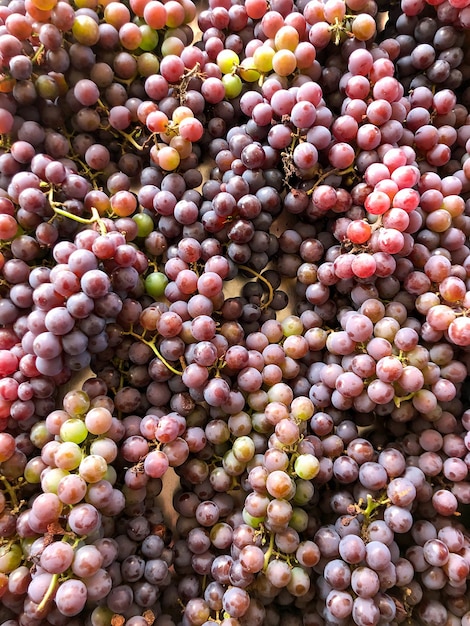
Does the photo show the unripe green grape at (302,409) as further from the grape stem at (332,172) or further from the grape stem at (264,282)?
the grape stem at (332,172)

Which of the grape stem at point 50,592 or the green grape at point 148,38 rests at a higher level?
the green grape at point 148,38

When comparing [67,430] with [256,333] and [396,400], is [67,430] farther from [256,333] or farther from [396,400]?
[396,400]

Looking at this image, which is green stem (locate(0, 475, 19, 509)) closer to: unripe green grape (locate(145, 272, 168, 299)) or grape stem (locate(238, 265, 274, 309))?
unripe green grape (locate(145, 272, 168, 299))

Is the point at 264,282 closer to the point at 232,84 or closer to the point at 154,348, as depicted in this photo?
the point at 154,348

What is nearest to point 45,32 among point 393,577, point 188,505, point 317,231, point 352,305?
point 317,231

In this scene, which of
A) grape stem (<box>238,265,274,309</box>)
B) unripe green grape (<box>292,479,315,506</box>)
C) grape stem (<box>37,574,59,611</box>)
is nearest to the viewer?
grape stem (<box>37,574,59,611</box>)

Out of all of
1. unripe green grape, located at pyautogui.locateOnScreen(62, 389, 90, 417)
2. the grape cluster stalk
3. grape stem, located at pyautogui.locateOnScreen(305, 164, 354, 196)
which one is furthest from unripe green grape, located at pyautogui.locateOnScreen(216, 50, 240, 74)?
unripe green grape, located at pyautogui.locateOnScreen(62, 389, 90, 417)

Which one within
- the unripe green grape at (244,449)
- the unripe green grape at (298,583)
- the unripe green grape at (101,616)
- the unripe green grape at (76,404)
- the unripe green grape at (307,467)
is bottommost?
the unripe green grape at (101,616)

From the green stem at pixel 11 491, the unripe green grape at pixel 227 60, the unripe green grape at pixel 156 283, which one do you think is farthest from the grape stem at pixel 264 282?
the green stem at pixel 11 491
